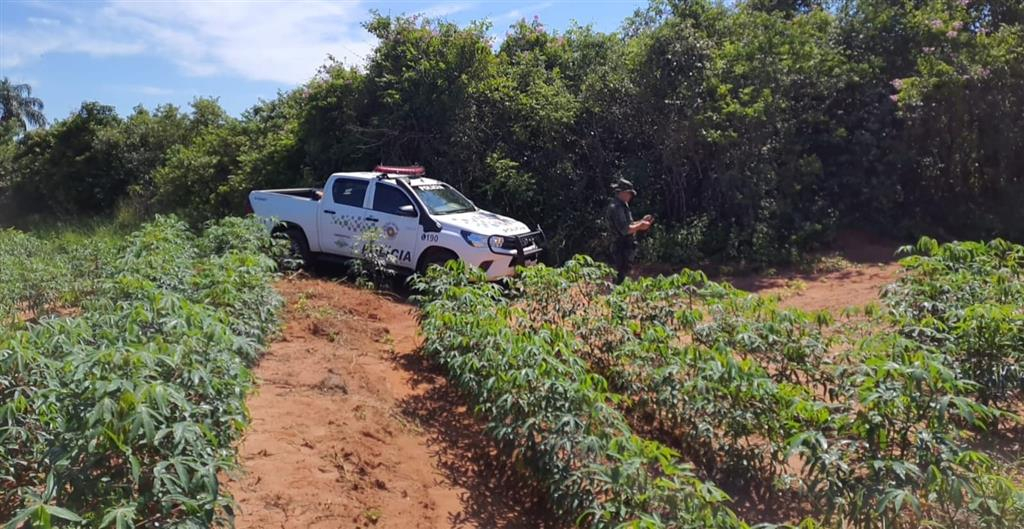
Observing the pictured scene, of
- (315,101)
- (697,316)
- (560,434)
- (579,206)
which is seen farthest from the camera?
(315,101)

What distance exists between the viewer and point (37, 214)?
84.1 ft

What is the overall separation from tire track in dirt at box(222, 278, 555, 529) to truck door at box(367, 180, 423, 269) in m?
2.95

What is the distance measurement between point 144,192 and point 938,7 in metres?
18.6

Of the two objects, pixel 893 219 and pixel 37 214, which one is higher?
pixel 893 219

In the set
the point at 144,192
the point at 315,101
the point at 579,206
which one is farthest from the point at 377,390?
the point at 144,192

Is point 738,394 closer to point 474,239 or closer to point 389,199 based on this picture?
point 474,239

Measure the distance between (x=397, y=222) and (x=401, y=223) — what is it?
2.6 inches

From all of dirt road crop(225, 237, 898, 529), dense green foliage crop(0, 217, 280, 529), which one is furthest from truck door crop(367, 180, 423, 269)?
dense green foliage crop(0, 217, 280, 529)

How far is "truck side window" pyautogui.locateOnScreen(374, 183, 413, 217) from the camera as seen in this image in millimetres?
11062

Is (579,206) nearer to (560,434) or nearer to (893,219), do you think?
(893,219)

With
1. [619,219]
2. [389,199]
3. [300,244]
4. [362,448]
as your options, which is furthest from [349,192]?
[362,448]

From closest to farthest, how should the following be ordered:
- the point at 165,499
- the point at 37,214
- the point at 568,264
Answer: the point at 165,499 < the point at 568,264 < the point at 37,214

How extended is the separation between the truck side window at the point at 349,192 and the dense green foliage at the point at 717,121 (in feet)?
10.0

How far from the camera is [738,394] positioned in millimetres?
5035
